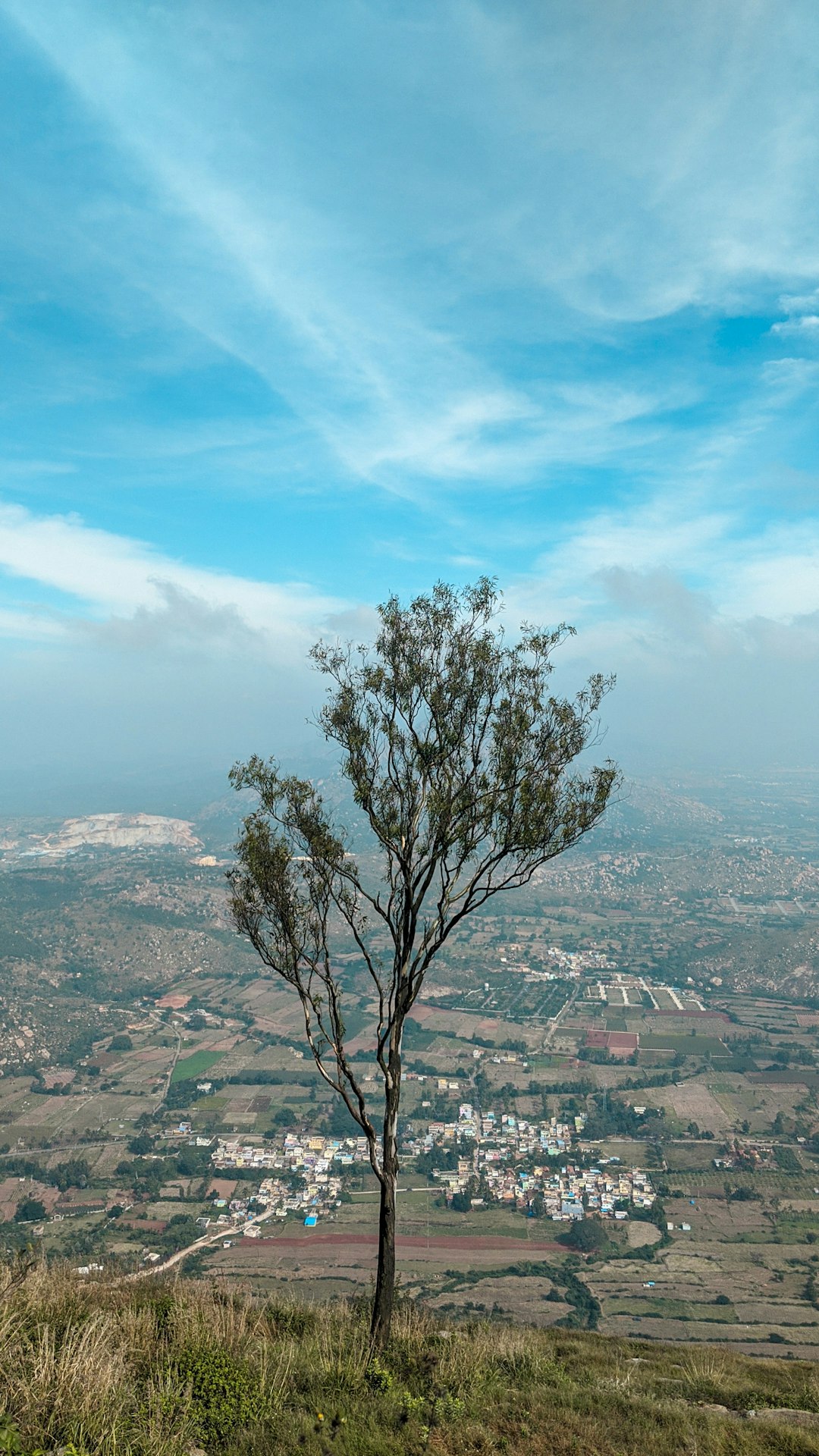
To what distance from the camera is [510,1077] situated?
58562 mm

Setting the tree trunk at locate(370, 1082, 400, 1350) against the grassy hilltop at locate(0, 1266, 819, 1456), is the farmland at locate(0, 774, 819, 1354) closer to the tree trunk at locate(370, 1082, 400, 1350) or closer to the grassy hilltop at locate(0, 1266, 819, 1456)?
the grassy hilltop at locate(0, 1266, 819, 1456)

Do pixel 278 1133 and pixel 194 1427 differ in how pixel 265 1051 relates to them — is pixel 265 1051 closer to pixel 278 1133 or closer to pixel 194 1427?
pixel 278 1133

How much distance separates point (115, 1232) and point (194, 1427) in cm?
3720

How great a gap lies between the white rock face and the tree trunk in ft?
538

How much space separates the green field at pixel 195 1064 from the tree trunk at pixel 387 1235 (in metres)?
56.9

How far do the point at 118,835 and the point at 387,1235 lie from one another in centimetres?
18402

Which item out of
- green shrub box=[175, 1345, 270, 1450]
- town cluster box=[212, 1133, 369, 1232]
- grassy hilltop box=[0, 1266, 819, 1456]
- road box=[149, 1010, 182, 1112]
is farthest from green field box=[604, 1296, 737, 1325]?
road box=[149, 1010, 182, 1112]

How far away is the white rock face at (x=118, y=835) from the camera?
549 feet

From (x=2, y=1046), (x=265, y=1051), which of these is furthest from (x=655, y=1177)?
(x=2, y=1046)

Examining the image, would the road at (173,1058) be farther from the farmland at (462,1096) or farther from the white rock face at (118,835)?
the white rock face at (118,835)

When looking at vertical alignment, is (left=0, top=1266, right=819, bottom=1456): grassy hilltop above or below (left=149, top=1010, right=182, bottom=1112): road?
above

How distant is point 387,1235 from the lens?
949 centimetres

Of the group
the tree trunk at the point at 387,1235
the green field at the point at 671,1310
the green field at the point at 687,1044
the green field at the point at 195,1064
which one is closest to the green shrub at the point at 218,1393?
the tree trunk at the point at 387,1235

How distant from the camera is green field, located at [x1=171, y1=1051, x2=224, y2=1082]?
194ft
